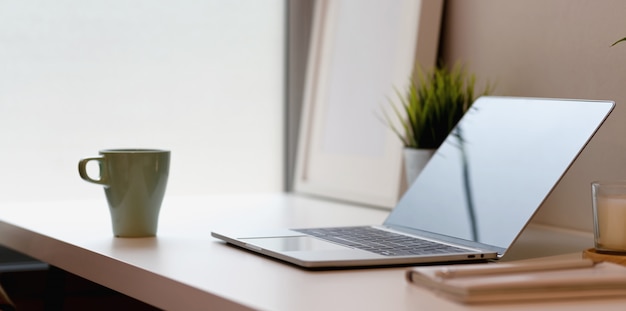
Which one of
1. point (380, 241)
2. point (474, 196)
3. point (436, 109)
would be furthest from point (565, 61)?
point (380, 241)

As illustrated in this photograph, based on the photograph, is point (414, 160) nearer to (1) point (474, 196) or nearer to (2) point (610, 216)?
(1) point (474, 196)

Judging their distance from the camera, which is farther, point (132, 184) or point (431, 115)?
point (431, 115)

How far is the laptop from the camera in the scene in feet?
3.30

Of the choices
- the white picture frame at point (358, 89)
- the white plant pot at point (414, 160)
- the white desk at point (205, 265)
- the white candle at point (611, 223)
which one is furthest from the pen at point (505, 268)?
the white picture frame at point (358, 89)

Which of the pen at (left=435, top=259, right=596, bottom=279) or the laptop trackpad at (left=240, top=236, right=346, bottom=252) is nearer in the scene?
the pen at (left=435, top=259, right=596, bottom=279)

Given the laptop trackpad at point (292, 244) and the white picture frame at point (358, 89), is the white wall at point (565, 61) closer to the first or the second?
the white picture frame at point (358, 89)

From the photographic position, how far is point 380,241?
1.08m

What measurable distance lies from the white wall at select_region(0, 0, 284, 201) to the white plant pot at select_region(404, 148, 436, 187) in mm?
564

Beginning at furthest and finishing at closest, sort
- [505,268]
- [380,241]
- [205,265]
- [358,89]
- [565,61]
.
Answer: [358,89]
[565,61]
[380,241]
[205,265]
[505,268]

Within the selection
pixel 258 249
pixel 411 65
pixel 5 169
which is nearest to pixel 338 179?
pixel 411 65

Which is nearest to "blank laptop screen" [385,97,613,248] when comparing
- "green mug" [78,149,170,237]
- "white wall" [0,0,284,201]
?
"green mug" [78,149,170,237]

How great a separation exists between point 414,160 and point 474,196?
30 cm

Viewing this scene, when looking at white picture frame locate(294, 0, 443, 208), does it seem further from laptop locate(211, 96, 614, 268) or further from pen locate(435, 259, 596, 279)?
pen locate(435, 259, 596, 279)

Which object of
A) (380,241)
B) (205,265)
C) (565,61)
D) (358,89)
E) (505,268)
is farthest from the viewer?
(358,89)
